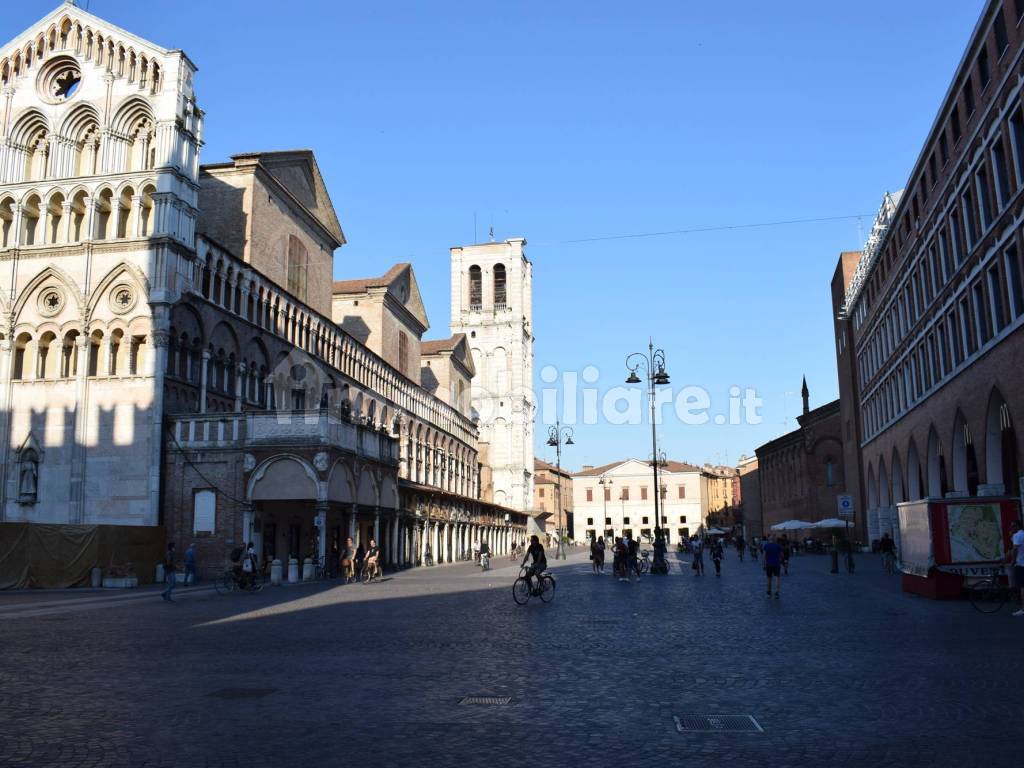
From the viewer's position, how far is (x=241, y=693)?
9.82 metres

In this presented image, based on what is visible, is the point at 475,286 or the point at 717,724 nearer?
the point at 717,724

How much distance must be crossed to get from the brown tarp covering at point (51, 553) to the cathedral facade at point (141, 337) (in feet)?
9.23

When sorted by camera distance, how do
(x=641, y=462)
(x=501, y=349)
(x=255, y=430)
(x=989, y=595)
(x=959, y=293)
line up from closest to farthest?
1. (x=989, y=595)
2. (x=959, y=293)
3. (x=255, y=430)
4. (x=501, y=349)
5. (x=641, y=462)

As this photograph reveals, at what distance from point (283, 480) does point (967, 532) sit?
75.0 feet

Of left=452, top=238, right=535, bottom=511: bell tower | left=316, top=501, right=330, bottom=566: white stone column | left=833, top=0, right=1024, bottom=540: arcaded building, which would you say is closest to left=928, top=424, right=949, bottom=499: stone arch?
left=833, top=0, right=1024, bottom=540: arcaded building

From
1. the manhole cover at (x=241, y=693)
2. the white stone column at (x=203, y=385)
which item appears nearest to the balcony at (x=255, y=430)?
the white stone column at (x=203, y=385)

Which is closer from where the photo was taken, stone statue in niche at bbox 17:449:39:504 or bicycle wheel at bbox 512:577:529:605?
bicycle wheel at bbox 512:577:529:605

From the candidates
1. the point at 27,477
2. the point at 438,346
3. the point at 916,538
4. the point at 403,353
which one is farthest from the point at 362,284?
the point at 916,538

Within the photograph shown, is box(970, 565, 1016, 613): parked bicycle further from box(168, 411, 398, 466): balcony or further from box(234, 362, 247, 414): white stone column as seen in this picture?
box(234, 362, 247, 414): white stone column

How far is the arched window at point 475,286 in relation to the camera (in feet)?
350

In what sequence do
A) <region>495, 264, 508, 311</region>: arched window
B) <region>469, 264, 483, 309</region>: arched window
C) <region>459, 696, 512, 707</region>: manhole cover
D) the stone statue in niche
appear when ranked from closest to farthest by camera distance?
<region>459, 696, 512, 707</region>: manhole cover → the stone statue in niche → <region>495, 264, 508, 311</region>: arched window → <region>469, 264, 483, 309</region>: arched window

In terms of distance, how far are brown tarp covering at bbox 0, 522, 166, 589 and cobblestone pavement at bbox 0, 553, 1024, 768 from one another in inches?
431

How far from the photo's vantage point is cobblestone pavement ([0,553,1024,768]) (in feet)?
23.5

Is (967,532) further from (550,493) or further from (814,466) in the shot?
(550,493)
